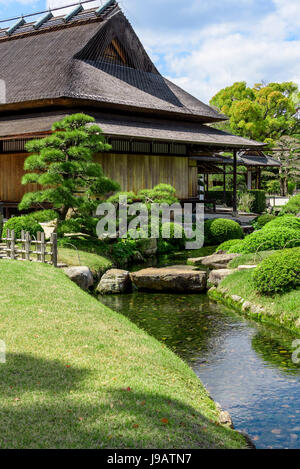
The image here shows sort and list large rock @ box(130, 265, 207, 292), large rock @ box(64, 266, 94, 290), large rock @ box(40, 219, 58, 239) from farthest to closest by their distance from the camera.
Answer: large rock @ box(40, 219, 58, 239) < large rock @ box(130, 265, 207, 292) < large rock @ box(64, 266, 94, 290)

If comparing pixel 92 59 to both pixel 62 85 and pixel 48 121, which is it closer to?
pixel 62 85

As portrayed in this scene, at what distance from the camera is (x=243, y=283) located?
42.1ft

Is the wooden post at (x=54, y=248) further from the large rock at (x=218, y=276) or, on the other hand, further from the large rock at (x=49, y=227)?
the large rock at (x=218, y=276)

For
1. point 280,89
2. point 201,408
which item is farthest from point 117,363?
point 280,89

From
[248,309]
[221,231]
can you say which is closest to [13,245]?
[248,309]

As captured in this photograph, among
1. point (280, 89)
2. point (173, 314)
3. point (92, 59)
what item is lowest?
point (173, 314)

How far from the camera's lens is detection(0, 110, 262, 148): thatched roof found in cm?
2150

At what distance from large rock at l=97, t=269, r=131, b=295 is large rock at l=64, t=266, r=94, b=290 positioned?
34 centimetres

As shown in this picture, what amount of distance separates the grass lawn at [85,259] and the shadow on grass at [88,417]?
29.1 ft

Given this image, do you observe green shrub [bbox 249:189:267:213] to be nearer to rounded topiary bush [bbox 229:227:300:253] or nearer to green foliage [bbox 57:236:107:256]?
green foliage [bbox 57:236:107:256]

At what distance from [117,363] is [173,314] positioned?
5.08m

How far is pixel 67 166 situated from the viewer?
1725 cm

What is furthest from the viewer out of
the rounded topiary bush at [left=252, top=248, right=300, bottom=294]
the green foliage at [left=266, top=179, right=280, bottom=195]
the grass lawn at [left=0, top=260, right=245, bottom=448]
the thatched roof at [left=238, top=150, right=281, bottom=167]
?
the green foliage at [left=266, top=179, right=280, bottom=195]

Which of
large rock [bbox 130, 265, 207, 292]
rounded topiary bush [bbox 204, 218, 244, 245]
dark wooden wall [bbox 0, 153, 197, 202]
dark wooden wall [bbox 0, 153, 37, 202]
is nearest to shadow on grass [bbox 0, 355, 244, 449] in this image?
large rock [bbox 130, 265, 207, 292]
